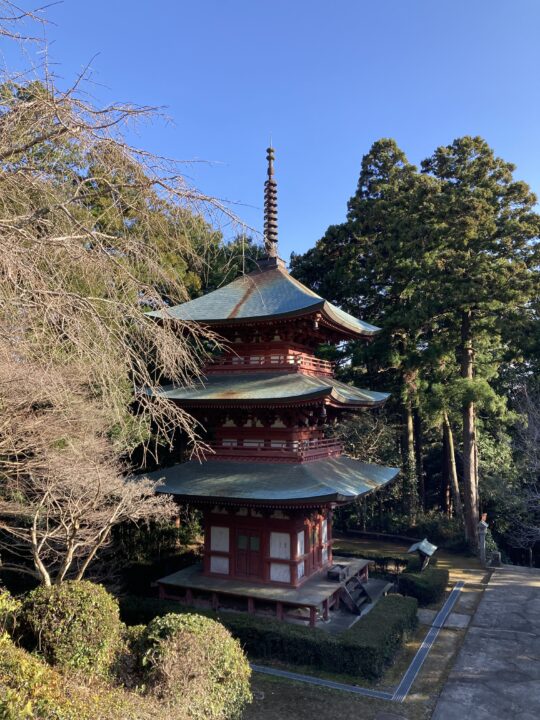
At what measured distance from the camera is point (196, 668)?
7121 mm

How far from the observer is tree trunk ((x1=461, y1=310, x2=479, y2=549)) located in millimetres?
20750

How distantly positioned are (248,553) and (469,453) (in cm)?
1175

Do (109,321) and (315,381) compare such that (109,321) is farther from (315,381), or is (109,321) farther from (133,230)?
(315,381)

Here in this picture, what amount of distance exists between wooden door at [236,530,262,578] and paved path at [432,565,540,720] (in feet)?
16.2

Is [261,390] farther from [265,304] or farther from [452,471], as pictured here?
[452,471]

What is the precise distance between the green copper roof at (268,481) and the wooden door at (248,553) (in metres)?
1.56

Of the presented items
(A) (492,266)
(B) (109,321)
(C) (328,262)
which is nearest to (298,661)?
(B) (109,321)

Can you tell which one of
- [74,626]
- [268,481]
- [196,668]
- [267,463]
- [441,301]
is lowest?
[196,668]

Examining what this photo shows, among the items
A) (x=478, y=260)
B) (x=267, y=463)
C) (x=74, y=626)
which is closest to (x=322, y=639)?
(x=267, y=463)

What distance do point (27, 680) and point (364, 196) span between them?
25.3 metres

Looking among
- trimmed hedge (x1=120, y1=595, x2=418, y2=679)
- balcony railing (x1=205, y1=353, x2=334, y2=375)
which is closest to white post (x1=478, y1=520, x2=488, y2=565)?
trimmed hedge (x1=120, y1=595, x2=418, y2=679)

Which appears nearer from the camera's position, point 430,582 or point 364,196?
point 430,582

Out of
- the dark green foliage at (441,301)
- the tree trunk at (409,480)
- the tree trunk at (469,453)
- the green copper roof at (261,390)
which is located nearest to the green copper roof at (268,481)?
the green copper roof at (261,390)

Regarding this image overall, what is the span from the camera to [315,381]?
13562 millimetres
